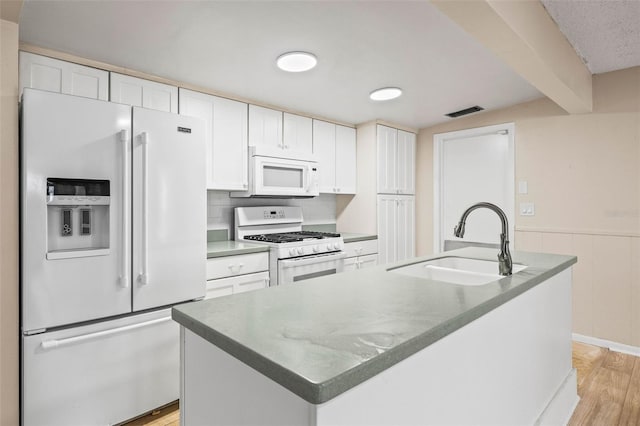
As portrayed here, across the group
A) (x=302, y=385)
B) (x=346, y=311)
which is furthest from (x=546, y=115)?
(x=302, y=385)

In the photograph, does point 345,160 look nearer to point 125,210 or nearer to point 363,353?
point 125,210

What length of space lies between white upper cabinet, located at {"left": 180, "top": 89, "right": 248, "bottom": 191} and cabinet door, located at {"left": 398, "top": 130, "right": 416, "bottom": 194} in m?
1.92

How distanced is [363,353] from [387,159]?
3.43 metres

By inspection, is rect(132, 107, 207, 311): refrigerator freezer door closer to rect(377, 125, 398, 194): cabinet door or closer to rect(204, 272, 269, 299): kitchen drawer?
rect(204, 272, 269, 299): kitchen drawer

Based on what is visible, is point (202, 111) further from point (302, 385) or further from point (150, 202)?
point (302, 385)

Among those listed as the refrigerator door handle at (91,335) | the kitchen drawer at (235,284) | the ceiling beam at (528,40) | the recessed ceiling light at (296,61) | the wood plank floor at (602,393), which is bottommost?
the wood plank floor at (602,393)

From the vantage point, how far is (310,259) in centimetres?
289

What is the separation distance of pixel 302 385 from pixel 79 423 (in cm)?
181

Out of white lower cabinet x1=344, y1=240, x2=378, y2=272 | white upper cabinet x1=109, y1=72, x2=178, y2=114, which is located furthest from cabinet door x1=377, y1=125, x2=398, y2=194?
white upper cabinet x1=109, y1=72, x2=178, y2=114

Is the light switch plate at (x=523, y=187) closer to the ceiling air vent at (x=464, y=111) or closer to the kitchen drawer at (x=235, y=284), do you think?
the ceiling air vent at (x=464, y=111)

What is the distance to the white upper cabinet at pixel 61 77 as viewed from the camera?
2.01 meters

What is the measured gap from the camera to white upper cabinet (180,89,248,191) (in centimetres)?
274

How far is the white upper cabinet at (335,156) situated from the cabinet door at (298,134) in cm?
8

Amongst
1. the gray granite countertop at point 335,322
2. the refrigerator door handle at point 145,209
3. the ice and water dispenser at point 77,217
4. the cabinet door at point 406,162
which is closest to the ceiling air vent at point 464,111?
the cabinet door at point 406,162
